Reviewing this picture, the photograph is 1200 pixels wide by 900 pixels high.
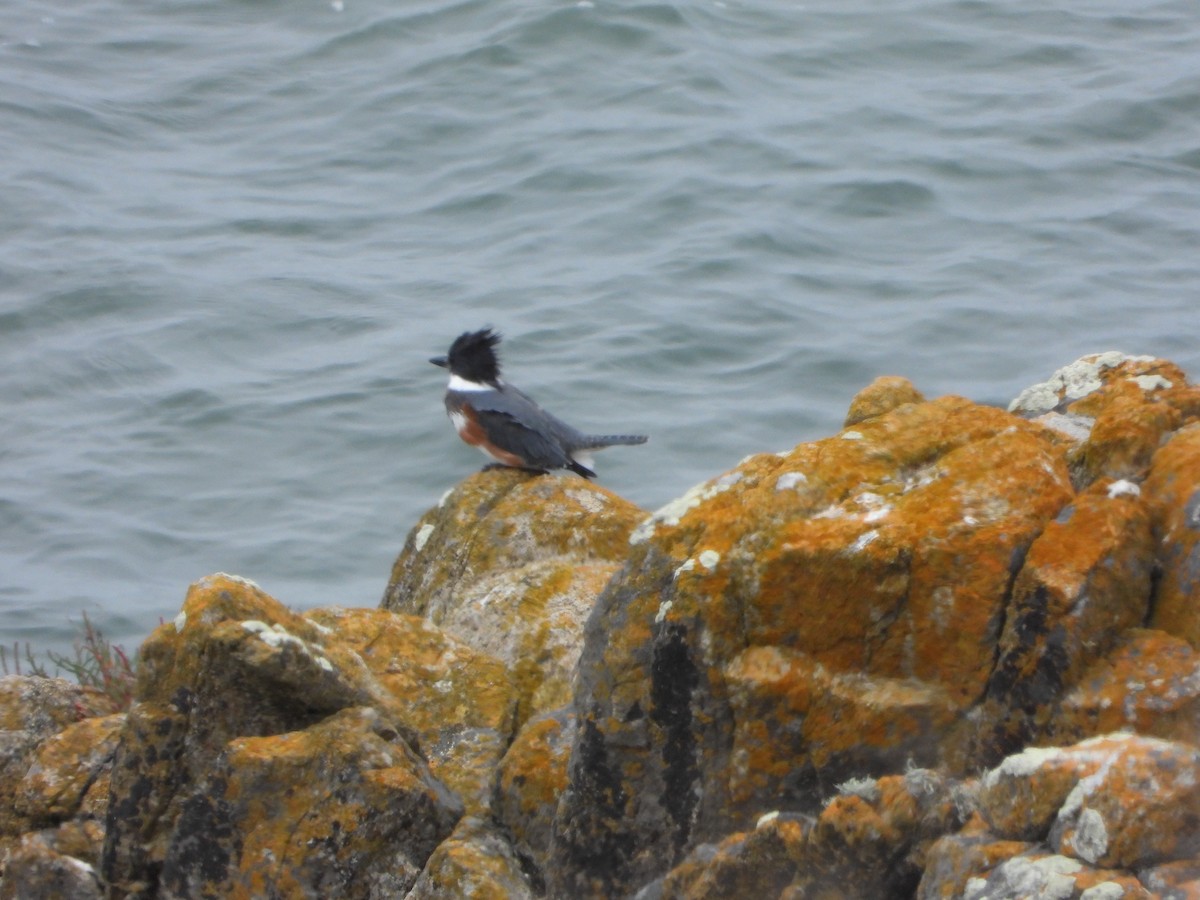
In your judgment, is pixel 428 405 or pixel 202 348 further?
pixel 202 348

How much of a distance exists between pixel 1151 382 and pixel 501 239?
16553 mm

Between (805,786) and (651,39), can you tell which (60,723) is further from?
(651,39)

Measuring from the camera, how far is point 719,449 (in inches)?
620

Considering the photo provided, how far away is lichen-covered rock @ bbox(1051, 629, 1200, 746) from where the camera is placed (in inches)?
154

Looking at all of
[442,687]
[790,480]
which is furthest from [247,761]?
[790,480]

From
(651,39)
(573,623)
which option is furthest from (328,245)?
(573,623)

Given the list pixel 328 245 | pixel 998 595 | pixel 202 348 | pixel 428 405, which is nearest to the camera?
pixel 998 595

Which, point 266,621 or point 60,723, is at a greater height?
point 266,621

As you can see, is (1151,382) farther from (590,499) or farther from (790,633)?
(590,499)

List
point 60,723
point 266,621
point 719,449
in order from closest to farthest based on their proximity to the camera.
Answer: point 266,621
point 60,723
point 719,449

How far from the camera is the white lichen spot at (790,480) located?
471 cm

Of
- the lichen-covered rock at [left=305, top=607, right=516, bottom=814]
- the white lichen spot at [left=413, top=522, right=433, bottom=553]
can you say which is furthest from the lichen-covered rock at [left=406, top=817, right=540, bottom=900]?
the white lichen spot at [left=413, top=522, right=433, bottom=553]

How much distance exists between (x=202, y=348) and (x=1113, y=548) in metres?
16.3

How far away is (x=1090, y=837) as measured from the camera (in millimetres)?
3496
